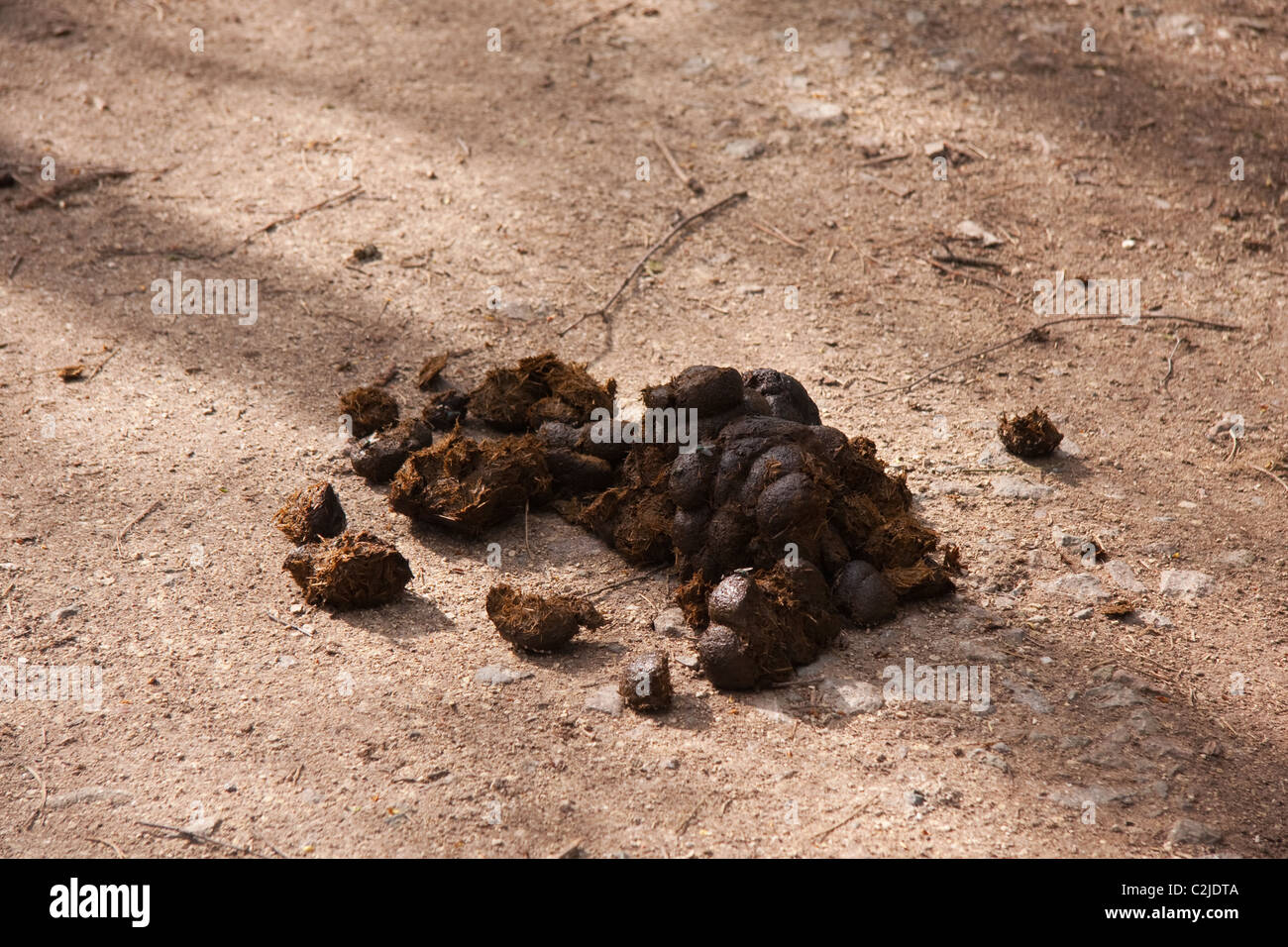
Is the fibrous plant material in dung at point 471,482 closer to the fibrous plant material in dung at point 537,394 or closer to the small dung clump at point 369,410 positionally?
the fibrous plant material in dung at point 537,394

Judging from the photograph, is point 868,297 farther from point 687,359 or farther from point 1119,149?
point 1119,149

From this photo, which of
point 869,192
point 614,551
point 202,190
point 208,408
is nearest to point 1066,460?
point 614,551

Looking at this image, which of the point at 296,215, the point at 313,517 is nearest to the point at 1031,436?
the point at 313,517

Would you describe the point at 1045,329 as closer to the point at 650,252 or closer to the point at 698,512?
the point at 650,252

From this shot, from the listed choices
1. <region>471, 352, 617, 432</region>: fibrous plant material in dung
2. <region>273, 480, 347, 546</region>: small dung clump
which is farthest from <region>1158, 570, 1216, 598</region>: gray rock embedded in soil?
<region>273, 480, 347, 546</region>: small dung clump

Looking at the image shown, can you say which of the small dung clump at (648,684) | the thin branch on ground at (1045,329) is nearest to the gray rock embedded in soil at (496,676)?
the small dung clump at (648,684)
